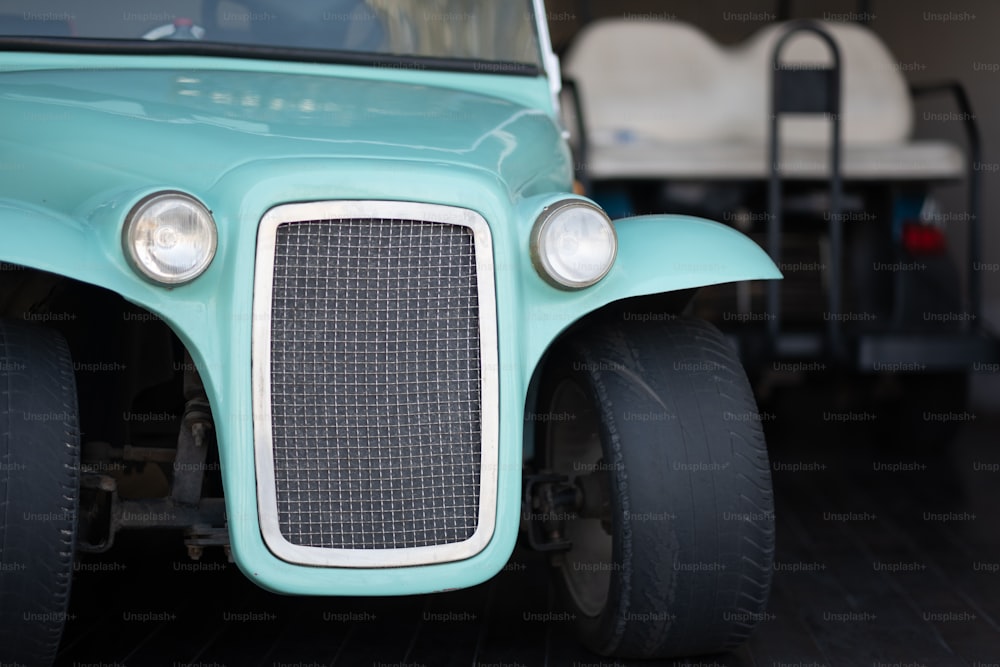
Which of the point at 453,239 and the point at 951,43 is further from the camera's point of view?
the point at 951,43

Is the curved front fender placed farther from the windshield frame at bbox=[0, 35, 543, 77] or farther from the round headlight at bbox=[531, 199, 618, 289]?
the windshield frame at bbox=[0, 35, 543, 77]

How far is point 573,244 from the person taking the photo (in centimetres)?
275

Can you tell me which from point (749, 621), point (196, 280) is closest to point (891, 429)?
point (749, 621)

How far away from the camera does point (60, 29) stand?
11.0ft

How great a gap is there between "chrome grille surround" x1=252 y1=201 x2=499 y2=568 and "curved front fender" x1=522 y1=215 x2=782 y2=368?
0.45ft

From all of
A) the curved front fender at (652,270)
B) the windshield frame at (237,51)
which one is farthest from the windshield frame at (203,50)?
the curved front fender at (652,270)

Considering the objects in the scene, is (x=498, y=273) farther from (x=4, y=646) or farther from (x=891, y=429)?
(x=891, y=429)

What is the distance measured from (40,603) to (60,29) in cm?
158

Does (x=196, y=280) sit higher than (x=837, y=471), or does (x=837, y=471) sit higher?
(x=196, y=280)

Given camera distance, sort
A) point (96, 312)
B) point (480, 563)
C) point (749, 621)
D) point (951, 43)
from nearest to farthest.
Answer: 1. point (480, 563)
2. point (749, 621)
3. point (96, 312)
4. point (951, 43)

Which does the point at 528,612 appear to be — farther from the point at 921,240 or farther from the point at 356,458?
the point at 921,240

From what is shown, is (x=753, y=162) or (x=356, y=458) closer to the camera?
(x=356, y=458)

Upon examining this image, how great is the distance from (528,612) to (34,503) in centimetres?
145

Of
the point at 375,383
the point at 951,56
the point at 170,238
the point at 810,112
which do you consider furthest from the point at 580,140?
the point at 951,56
